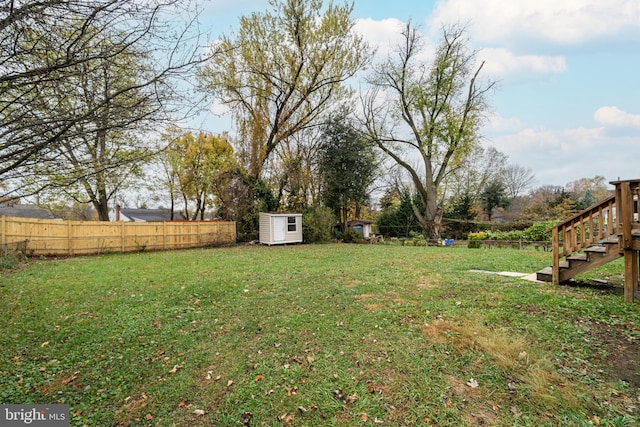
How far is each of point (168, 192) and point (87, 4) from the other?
969 inches

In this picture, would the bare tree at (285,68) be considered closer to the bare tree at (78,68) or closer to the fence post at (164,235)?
the fence post at (164,235)

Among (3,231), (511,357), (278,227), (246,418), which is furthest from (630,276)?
(3,231)

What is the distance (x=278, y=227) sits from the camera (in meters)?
14.9

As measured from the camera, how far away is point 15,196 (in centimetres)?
257

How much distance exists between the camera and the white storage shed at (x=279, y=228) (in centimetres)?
1473

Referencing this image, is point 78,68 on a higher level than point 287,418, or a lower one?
higher

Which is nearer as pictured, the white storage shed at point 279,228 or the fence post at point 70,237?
the fence post at point 70,237

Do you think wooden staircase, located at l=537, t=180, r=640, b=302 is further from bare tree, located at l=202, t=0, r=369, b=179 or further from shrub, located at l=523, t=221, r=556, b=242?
bare tree, located at l=202, t=0, r=369, b=179

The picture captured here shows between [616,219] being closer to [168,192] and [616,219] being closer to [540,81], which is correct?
[540,81]

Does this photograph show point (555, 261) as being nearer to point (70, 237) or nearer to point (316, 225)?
point (316, 225)

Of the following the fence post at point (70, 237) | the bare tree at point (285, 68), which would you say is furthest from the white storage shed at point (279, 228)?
the fence post at point (70, 237)

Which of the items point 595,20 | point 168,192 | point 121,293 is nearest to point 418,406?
point 121,293

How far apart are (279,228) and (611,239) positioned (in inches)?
494

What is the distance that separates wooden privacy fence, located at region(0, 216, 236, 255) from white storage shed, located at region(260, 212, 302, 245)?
177 centimetres
